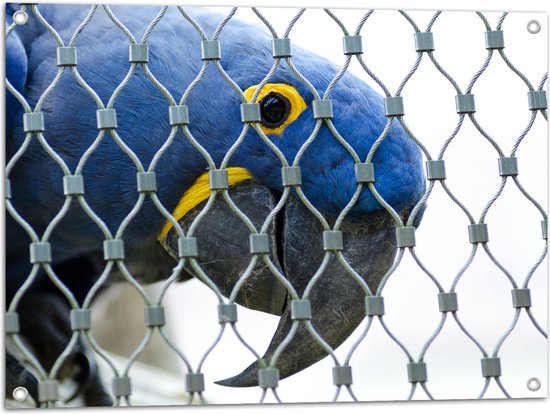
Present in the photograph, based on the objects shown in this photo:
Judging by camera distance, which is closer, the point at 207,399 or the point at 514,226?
the point at 207,399

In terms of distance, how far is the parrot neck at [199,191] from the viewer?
5.87ft

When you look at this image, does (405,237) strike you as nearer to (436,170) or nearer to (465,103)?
(436,170)

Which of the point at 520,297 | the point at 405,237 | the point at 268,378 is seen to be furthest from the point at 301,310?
the point at 520,297

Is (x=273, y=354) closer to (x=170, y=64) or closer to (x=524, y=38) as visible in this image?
(x=170, y=64)

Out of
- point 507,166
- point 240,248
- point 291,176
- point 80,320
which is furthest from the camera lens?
point 240,248

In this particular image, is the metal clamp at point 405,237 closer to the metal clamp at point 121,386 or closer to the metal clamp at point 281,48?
the metal clamp at point 281,48

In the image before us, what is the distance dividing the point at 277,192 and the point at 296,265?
0.59 ft

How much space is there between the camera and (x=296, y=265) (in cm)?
168

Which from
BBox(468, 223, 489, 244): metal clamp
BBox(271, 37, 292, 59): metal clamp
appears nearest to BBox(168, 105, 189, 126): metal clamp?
BBox(271, 37, 292, 59): metal clamp

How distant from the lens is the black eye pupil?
1.76m

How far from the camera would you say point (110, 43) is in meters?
1.85

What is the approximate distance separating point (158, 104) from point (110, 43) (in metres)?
0.20

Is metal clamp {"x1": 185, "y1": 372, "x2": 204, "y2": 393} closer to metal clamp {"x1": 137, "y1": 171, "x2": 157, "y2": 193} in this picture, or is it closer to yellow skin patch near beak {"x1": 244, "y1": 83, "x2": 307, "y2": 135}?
metal clamp {"x1": 137, "y1": 171, "x2": 157, "y2": 193}

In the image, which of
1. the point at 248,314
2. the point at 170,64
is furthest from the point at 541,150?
the point at 170,64
